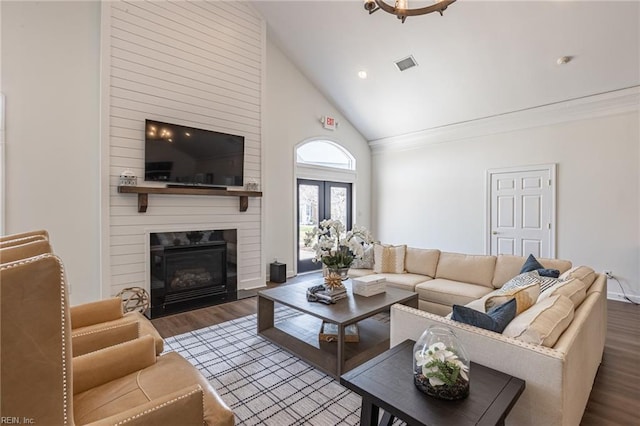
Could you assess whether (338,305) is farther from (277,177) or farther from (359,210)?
(359,210)

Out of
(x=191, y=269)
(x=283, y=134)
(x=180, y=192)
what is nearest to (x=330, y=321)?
(x=191, y=269)

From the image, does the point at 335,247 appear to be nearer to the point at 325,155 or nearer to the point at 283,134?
the point at 283,134

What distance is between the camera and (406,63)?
16.3 ft

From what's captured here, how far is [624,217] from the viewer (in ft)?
14.4

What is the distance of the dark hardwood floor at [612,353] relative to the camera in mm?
2039

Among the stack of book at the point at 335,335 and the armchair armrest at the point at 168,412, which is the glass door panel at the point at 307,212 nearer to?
the stack of book at the point at 335,335

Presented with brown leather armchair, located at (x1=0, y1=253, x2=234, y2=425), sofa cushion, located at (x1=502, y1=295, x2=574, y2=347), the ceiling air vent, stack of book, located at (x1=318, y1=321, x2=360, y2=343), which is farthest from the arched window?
brown leather armchair, located at (x1=0, y1=253, x2=234, y2=425)

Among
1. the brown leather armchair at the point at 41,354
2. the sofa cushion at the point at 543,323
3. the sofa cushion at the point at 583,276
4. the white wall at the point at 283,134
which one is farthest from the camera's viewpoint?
the white wall at the point at 283,134

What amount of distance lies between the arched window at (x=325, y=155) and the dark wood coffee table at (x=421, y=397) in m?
4.92

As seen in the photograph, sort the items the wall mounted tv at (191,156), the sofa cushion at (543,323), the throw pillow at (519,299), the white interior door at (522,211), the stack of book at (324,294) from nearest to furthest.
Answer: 1. the sofa cushion at (543,323)
2. the throw pillow at (519,299)
3. the stack of book at (324,294)
4. the wall mounted tv at (191,156)
5. the white interior door at (522,211)

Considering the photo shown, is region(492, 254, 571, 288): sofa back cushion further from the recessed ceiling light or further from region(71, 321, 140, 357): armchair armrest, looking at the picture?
region(71, 321, 140, 357): armchair armrest

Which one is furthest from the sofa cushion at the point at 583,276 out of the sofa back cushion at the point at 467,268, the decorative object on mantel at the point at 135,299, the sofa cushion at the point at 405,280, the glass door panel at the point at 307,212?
the decorative object on mantel at the point at 135,299

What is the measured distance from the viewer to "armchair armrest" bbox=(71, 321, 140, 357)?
1730mm

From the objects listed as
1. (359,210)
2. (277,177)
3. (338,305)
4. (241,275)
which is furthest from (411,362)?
(359,210)
